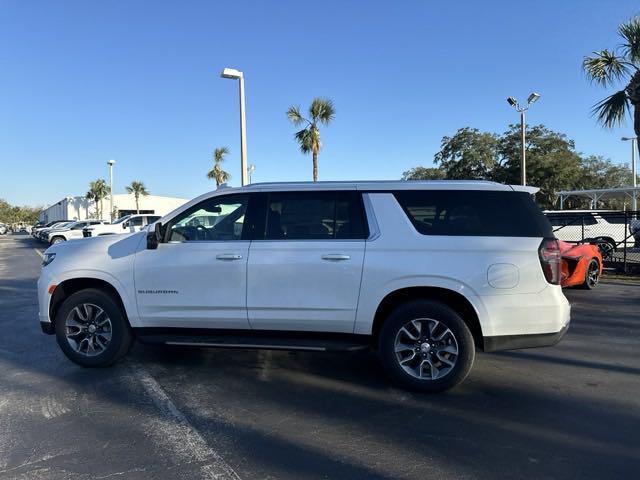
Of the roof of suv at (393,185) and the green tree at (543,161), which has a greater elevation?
the green tree at (543,161)

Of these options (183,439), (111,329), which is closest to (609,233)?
(111,329)

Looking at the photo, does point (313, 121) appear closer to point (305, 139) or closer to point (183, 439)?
point (305, 139)

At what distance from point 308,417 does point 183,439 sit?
1.01 m

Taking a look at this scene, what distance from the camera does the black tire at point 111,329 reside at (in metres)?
5.34

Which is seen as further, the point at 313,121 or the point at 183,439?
the point at 313,121

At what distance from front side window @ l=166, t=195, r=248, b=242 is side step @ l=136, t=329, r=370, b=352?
0.99m

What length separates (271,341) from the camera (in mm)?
4941

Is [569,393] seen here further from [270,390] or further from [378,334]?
[270,390]

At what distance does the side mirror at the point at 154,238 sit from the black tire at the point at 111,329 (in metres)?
0.77

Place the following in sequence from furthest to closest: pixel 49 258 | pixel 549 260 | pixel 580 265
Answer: pixel 580 265 → pixel 49 258 → pixel 549 260

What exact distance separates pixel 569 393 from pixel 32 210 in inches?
6717

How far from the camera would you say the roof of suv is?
15.9 feet

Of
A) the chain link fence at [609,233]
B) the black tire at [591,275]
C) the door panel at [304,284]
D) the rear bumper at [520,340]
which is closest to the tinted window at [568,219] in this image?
the chain link fence at [609,233]

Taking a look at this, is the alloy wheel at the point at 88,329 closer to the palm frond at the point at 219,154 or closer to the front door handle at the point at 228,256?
the front door handle at the point at 228,256
